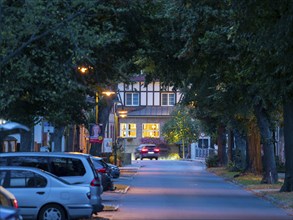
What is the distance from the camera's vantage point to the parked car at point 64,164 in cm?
1906

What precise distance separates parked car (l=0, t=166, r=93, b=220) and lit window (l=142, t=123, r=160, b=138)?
8201 centimetres

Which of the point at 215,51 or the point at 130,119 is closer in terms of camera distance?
the point at 215,51

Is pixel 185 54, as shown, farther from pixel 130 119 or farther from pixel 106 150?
pixel 130 119

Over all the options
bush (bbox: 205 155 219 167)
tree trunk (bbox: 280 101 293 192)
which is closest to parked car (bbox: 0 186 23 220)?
tree trunk (bbox: 280 101 293 192)

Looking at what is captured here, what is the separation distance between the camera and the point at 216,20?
83.0 ft

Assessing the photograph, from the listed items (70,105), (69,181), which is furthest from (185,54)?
(69,181)

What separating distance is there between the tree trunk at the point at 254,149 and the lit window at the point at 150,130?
52.6 m

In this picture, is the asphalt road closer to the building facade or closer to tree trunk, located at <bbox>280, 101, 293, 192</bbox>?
tree trunk, located at <bbox>280, 101, 293, 192</bbox>

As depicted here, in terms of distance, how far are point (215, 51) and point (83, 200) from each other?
10480mm

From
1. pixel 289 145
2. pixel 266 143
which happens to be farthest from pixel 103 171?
pixel 266 143

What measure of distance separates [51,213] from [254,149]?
96.2 ft

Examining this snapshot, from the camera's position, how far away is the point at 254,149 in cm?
4572

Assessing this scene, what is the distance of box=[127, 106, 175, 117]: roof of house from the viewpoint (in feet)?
321

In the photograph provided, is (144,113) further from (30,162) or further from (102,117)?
(30,162)
